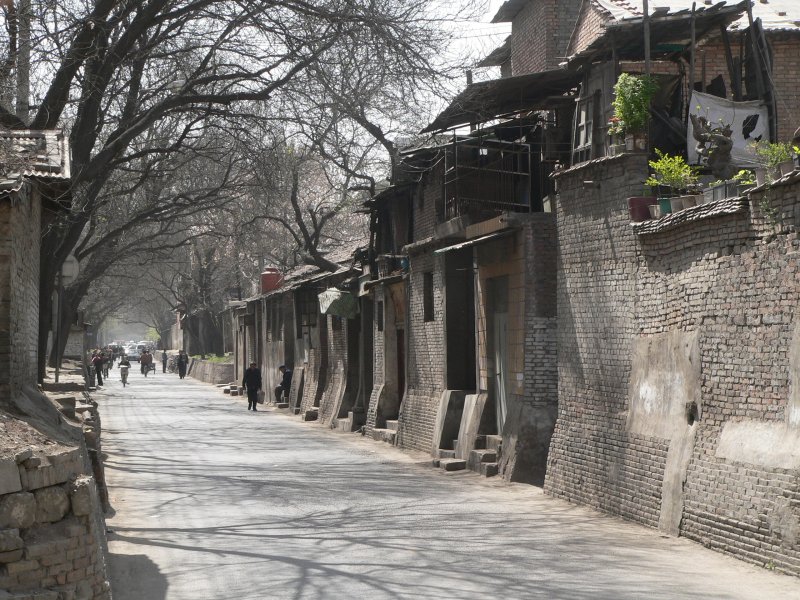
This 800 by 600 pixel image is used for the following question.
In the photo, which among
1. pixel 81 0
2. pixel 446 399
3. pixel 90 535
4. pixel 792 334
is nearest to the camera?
pixel 90 535

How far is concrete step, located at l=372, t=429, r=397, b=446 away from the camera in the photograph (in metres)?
26.2

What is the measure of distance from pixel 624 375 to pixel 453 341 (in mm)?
8308

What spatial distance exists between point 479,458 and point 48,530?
1202 cm

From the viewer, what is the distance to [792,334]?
10.4 meters

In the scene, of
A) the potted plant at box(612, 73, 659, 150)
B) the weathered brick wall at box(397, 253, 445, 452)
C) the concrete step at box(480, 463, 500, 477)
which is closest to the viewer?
the potted plant at box(612, 73, 659, 150)

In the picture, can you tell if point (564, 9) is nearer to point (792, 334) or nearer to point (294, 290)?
point (294, 290)

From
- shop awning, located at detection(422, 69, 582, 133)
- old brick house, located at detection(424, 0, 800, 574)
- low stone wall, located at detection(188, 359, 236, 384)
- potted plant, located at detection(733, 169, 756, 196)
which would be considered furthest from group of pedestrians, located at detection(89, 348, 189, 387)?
potted plant, located at detection(733, 169, 756, 196)

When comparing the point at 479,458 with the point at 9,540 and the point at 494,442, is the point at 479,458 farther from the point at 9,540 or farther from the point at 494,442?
the point at 9,540

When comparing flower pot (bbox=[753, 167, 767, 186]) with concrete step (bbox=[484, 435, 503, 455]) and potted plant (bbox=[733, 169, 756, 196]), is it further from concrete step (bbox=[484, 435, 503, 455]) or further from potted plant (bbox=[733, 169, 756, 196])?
concrete step (bbox=[484, 435, 503, 455])

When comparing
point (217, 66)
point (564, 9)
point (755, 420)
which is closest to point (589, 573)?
point (755, 420)

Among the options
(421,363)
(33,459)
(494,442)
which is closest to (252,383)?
(421,363)

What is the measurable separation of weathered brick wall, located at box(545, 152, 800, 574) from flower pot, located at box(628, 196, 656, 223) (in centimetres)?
29

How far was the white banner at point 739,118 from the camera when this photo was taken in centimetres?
1516

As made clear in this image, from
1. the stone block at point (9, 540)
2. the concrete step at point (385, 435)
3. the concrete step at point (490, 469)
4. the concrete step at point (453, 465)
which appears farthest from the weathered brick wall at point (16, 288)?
the concrete step at point (385, 435)
